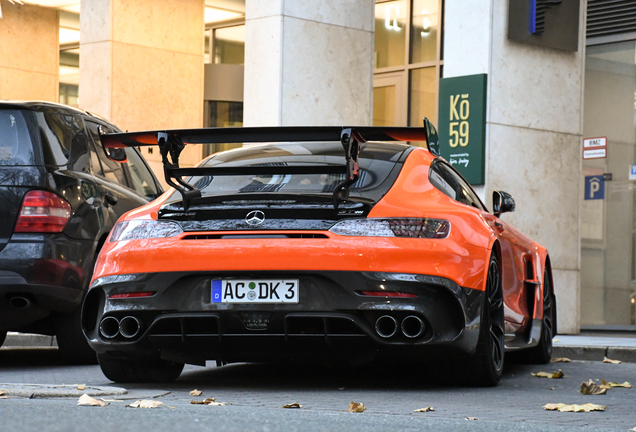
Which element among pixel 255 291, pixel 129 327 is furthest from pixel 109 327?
pixel 255 291

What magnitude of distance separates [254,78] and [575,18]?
386 cm

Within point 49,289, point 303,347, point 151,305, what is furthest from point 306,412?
point 49,289

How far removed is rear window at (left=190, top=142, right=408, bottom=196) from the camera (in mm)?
5566

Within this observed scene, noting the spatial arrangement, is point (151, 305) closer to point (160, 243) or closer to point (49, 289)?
point (160, 243)

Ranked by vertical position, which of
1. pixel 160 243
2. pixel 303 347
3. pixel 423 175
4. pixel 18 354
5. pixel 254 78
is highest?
pixel 254 78

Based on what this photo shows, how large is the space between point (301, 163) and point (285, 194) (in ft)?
1.23

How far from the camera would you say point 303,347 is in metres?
5.35

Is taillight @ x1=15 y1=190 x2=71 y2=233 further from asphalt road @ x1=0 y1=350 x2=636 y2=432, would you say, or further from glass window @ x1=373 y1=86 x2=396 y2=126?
glass window @ x1=373 y1=86 x2=396 y2=126

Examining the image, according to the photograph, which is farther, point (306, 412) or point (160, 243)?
point (160, 243)

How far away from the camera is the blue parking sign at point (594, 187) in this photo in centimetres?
1334

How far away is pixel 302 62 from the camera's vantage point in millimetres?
13211

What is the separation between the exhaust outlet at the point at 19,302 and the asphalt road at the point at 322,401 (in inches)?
17.1

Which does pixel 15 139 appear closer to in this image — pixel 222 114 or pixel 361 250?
pixel 361 250

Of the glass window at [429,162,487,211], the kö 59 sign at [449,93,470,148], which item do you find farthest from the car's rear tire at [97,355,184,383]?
the kö 59 sign at [449,93,470,148]
